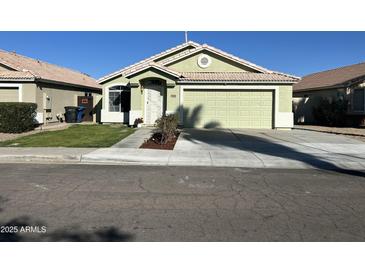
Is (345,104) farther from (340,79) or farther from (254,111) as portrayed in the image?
(254,111)

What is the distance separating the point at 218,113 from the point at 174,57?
4680mm

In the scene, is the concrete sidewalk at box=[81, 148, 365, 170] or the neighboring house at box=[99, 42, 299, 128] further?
the neighboring house at box=[99, 42, 299, 128]

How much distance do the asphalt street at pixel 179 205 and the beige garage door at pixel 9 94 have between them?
40.8 feet

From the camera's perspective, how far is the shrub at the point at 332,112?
72.7ft

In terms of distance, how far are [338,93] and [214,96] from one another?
9.80m

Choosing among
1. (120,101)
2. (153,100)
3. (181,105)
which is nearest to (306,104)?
(181,105)

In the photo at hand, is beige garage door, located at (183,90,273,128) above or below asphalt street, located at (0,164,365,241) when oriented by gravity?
above

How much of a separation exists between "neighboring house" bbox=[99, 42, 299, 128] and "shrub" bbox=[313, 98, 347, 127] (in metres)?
5.21

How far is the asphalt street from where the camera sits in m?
4.29

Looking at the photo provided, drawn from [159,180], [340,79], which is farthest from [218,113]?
[159,180]

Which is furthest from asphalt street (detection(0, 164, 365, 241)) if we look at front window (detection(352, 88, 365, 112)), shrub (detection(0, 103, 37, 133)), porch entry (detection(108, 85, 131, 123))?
front window (detection(352, 88, 365, 112))

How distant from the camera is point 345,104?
867 inches

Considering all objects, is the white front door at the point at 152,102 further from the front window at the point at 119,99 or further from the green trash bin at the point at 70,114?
the green trash bin at the point at 70,114

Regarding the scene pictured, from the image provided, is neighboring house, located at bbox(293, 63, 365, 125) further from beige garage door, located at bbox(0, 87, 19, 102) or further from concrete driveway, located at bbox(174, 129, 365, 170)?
beige garage door, located at bbox(0, 87, 19, 102)
